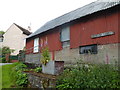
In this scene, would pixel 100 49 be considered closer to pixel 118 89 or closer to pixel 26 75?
pixel 118 89

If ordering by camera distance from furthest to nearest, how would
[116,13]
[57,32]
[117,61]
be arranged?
1. [57,32]
2. [116,13]
3. [117,61]

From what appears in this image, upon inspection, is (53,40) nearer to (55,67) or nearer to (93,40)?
(93,40)

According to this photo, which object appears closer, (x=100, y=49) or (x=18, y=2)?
(x=100, y=49)

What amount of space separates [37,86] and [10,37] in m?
27.3

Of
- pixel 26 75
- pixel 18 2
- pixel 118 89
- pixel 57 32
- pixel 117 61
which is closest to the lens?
pixel 118 89

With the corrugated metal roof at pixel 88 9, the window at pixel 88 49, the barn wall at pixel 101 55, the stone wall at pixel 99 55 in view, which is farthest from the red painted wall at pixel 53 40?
the window at pixel 88 49

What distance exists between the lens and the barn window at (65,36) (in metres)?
11.0

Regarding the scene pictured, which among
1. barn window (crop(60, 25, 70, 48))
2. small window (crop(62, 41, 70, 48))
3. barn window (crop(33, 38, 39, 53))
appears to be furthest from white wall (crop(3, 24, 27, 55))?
small window (crop(62, 41, 70, 48))

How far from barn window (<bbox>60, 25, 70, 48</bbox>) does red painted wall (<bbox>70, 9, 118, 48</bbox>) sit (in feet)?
1.63

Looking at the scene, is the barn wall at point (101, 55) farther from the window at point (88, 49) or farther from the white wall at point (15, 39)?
the white wall at point (15, 39)

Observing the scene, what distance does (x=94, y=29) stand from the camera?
878 centimetres

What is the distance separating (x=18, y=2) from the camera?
47.3ft

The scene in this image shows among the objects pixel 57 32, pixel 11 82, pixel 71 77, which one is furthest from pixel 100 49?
pixel 11 82

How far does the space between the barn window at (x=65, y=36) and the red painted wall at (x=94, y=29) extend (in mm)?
496
